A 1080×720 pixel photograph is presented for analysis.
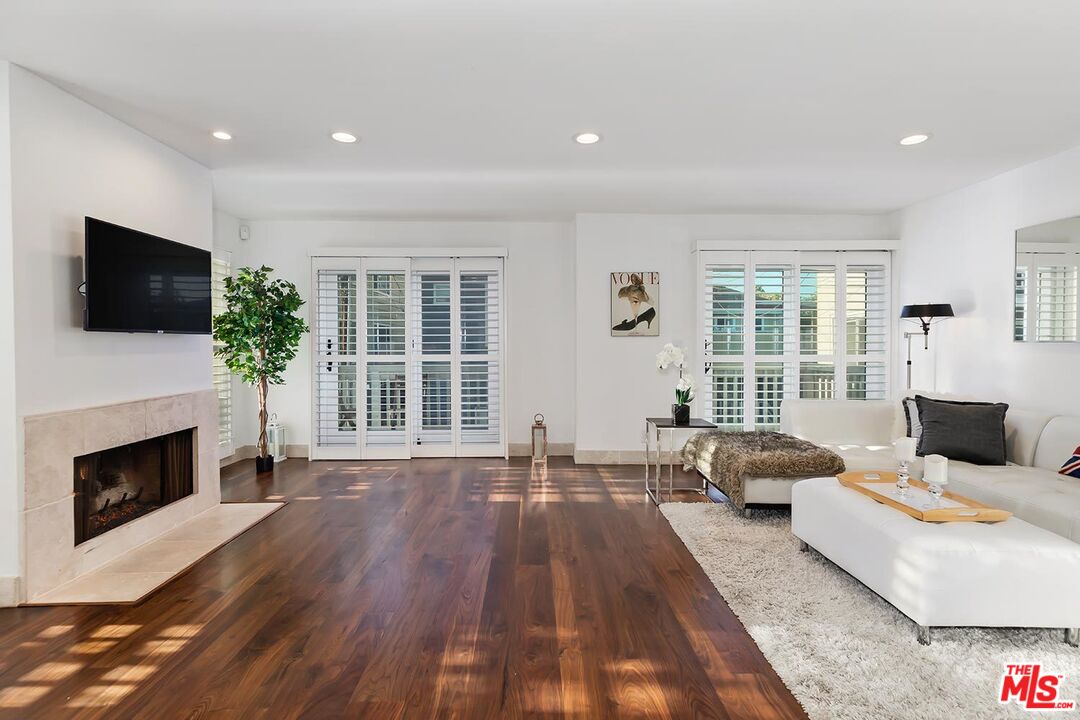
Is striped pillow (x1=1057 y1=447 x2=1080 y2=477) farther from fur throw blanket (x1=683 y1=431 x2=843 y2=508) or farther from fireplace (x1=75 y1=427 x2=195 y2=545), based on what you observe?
fireplace (x1=75 y1=427 x2=195 y2=545)

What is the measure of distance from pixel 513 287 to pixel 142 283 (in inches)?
134

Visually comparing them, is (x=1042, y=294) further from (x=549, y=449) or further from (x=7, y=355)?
(x=7, y=355)

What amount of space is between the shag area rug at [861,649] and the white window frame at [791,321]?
272 cm

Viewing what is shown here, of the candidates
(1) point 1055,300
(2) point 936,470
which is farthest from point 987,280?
(2) point 936,470

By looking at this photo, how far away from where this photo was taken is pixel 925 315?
4637 millimetres

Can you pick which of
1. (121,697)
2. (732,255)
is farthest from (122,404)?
(732,255)

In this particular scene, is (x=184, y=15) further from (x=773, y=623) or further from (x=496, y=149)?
(x=773, y=623)

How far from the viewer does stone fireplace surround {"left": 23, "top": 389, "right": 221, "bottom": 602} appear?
8.75ft

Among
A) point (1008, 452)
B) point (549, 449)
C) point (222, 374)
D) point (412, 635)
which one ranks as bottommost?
point (412, 635)

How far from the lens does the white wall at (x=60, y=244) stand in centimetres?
262

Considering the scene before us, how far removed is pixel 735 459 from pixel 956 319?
2.62 metres

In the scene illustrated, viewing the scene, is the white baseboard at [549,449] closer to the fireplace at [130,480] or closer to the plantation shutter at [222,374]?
the plantation shutter at [222,374]

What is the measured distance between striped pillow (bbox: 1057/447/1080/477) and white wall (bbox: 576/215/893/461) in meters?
2.90

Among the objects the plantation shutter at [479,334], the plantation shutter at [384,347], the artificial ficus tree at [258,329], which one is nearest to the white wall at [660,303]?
the plantation shutter at [479,334]
